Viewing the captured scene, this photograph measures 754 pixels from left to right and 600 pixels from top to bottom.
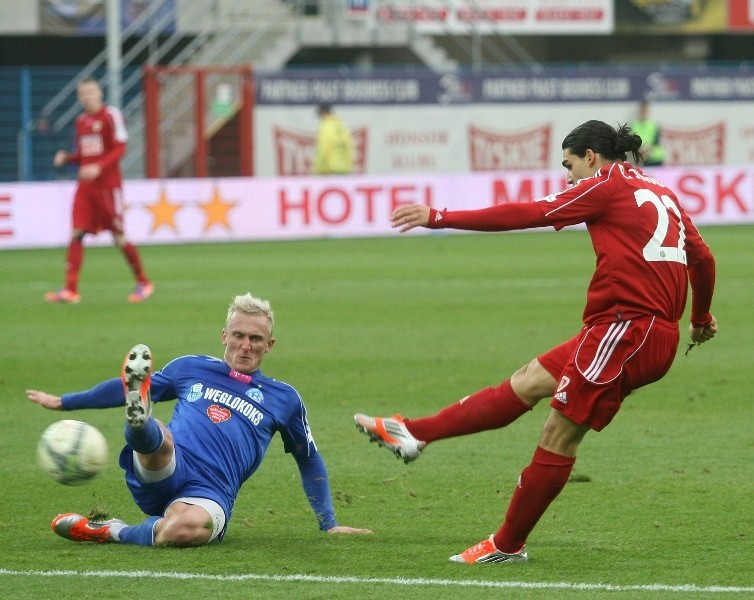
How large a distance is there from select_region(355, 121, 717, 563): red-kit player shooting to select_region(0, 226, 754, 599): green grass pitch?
360mm

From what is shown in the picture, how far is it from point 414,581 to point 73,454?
4.92 feet

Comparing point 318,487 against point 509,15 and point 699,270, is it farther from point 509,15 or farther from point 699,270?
point 509,15

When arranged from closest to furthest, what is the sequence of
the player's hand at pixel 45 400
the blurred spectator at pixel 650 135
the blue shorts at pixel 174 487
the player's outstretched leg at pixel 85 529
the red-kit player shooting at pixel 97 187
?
the player's hand at pixel 45 400
the blue shorts at pixel 174 487
the player's outstretched leg at pixel 85 529
the red-kit player shooting at pixel 97 187
the blurred spectator at pixel 650 135

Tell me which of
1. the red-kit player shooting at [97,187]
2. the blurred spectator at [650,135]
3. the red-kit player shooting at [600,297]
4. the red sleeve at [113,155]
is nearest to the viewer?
the red-kit player shooting at [600,297]

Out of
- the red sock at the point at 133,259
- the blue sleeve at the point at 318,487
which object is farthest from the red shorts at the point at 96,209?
the blue sleeve at the point at 318,487

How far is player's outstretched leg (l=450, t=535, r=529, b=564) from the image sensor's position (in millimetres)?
6070

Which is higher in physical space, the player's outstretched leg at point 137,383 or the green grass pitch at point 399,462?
the player's outstretched leg at point 137,383

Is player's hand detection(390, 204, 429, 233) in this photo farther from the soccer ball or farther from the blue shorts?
the soccer ball

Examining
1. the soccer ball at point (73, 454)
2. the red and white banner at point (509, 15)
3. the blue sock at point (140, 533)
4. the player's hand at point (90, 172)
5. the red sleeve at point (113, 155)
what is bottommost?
the blue sock at point (140, 533)

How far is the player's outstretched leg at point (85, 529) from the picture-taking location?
6430mm

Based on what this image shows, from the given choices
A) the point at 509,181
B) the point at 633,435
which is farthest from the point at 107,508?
the point at 509,181

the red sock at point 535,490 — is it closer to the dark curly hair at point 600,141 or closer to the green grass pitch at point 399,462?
the green grass pitch at point 399,462

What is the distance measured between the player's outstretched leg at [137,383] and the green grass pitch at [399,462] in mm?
627

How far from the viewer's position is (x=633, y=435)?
9180 mm
